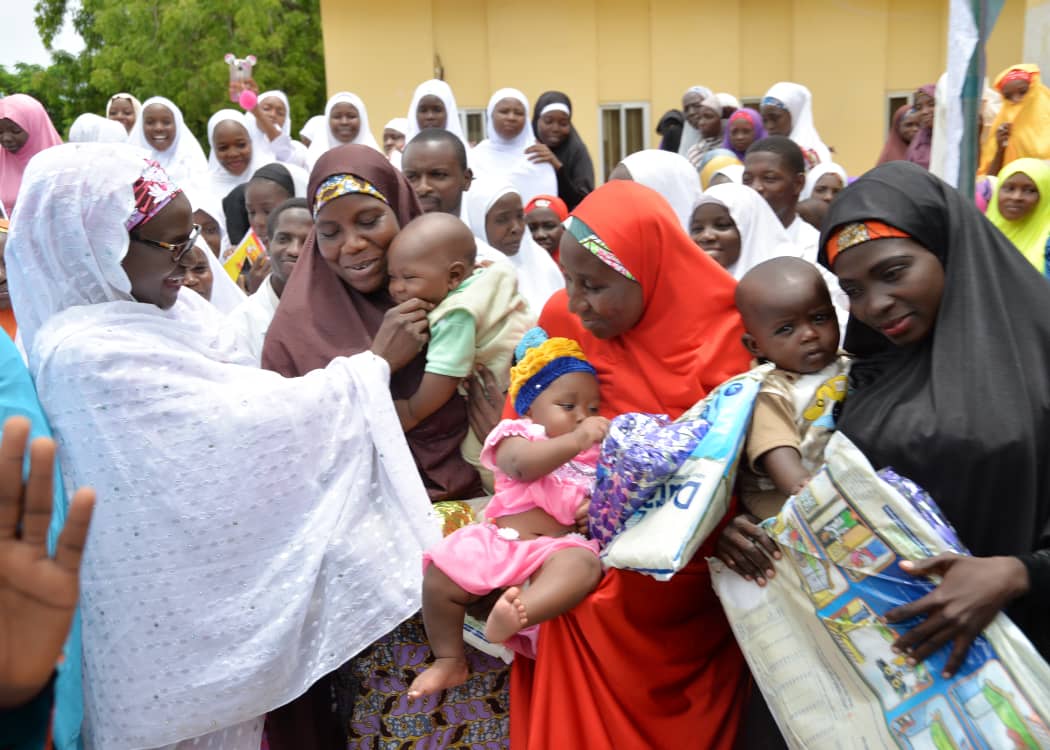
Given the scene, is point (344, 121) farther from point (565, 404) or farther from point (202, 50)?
point (202, 50)

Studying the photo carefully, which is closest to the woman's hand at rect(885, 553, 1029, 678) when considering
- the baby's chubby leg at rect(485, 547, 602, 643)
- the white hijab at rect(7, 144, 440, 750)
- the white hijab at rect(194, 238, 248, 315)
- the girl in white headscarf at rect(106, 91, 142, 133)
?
the baby's chubby leg at rect(485, 547, 602, 643)

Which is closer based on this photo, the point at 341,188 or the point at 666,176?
the point at 341,188

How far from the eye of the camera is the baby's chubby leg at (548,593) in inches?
94.3

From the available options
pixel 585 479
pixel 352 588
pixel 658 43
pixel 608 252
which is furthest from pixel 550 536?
pixel 658 43

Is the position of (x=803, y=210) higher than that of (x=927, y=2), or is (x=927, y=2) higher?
(x=927, y=2)

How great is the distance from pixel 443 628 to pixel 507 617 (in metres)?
0.32

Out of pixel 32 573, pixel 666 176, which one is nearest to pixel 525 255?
pixel 666 176

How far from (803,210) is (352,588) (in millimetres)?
4544

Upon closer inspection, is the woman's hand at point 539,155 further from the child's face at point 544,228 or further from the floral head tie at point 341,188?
the floral head tie at point 341,188

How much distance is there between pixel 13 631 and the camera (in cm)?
149

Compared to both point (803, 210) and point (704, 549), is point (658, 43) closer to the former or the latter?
point (803, 210)

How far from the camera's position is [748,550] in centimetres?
232

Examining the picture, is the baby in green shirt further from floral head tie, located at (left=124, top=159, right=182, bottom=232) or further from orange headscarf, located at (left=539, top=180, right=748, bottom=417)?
floral head tie, located at (left=124, top=159, right=182, bottom=232)

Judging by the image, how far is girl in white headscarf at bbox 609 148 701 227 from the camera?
14.0 feet
